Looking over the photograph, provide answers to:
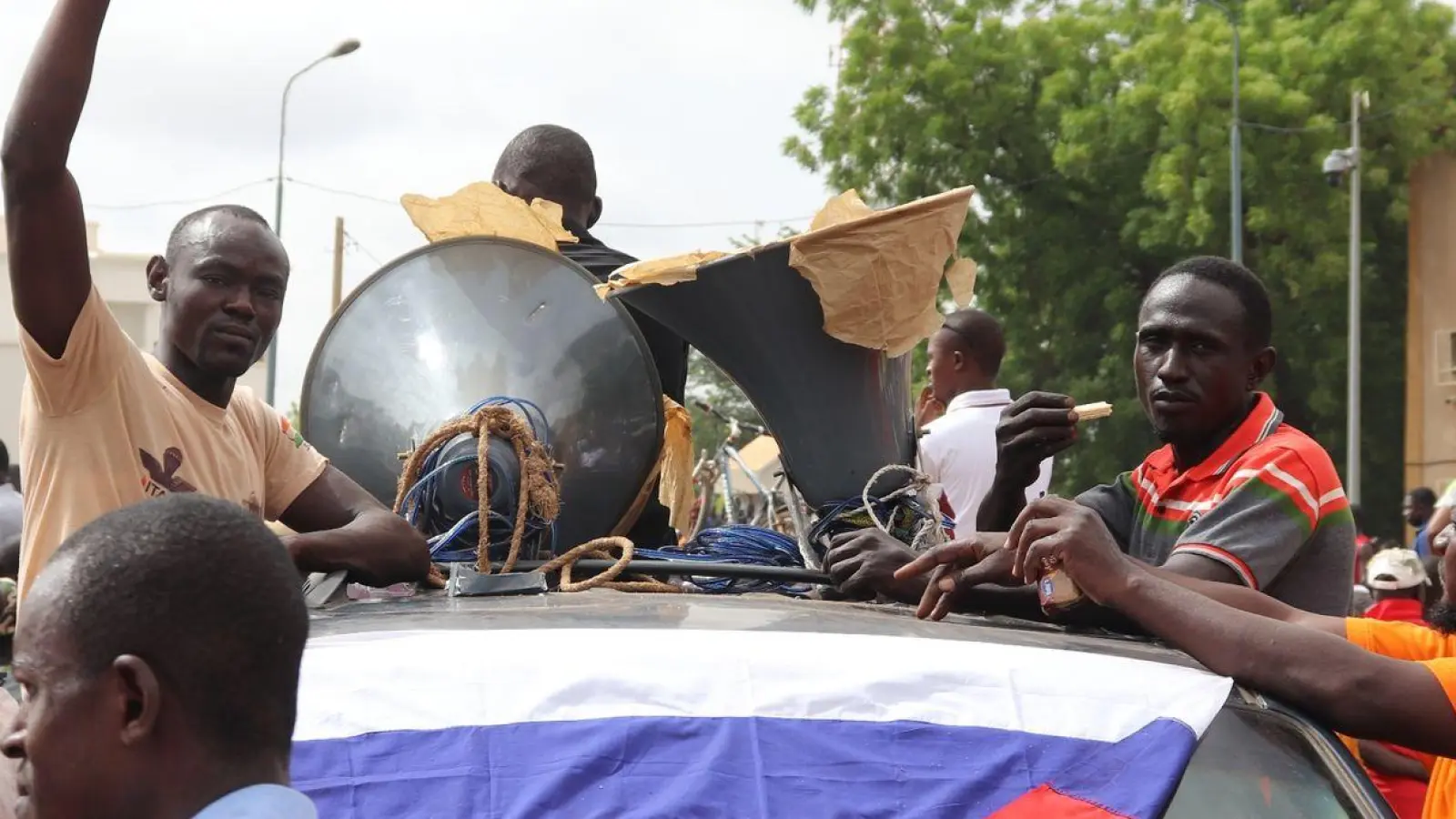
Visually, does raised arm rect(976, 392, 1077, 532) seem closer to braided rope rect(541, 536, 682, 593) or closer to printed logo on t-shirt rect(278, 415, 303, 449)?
braided rope rect(541, 536, 682, 593)

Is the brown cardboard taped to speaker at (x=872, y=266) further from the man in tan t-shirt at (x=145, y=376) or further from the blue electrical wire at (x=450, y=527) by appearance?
the man in tan t-shirt at (x=145, y=376)

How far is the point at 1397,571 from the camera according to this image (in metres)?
7.73

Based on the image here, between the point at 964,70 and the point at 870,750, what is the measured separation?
21.0 meters

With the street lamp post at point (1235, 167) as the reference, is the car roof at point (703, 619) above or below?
Answer: below

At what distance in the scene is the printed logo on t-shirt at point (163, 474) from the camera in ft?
9.82

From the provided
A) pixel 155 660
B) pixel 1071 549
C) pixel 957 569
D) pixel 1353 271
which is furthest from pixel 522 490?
pixel 1353 271

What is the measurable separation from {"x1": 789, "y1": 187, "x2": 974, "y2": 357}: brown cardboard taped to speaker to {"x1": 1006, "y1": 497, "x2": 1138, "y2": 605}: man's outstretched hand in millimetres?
1119

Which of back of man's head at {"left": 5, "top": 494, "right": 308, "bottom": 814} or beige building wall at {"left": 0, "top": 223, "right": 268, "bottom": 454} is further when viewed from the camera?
beige building wall at {"left": 0, "top": 223, "right": 268, "bottom": 454}

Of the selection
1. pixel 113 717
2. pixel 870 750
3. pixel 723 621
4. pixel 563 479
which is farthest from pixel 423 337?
pixel 113 717

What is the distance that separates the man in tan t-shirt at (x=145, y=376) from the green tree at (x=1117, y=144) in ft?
61.8

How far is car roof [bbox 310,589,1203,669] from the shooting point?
8.05 ft

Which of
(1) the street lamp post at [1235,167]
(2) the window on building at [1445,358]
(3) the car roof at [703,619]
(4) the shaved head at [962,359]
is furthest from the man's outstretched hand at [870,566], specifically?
(2) the window on building at [1445,358]

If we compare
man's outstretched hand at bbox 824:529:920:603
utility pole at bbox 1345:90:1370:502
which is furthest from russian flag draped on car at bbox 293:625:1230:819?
utility pole at bbox 1345:90:1370:502

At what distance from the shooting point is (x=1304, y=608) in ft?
10.7
